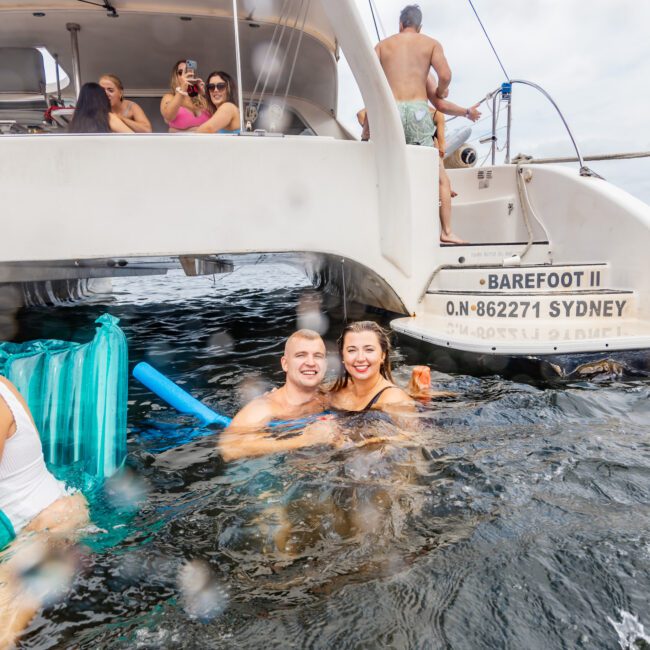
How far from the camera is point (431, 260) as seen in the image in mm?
5074

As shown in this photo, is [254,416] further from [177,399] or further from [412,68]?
[412,68]

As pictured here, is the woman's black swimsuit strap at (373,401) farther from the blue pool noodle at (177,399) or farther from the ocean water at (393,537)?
→ the blue pool noodle at (177,399)

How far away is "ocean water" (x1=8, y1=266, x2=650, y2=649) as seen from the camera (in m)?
1.57

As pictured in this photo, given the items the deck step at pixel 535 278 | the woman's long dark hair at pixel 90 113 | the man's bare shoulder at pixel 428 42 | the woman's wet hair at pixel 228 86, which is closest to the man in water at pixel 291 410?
the deck step at pixel 535 278

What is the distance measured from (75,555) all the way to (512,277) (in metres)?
3.99

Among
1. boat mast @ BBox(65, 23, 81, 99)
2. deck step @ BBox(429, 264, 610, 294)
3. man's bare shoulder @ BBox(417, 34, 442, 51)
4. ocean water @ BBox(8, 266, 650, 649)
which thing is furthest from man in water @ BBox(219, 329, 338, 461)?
boat mast @ BBox(65, 23, 81, 99)

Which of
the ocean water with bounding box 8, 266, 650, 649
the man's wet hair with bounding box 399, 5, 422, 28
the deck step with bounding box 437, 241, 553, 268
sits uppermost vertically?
the man's wet hair with bounding box 399, 5, 422, 28

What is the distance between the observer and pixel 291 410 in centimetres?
330

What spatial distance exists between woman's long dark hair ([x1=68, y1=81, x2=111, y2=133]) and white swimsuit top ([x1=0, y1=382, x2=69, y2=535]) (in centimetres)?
329

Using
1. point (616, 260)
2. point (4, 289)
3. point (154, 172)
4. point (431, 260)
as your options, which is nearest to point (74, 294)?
point (4, 289)

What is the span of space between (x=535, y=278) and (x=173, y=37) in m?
4.91

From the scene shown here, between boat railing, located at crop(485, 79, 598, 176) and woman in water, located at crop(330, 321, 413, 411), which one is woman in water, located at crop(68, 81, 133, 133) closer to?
woman in water, located at crop(330, 321, 413, 411)

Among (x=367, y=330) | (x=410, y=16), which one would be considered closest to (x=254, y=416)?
(x=367, y=330)

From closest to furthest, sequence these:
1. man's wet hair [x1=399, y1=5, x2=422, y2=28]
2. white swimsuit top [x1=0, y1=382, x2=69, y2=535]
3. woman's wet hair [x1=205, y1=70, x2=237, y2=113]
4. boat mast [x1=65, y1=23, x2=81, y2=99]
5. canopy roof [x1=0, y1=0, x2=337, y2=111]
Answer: white swimsuit top [x1=0, y1=382, x2=69, y2=535] < woman's wet hair [x1=205, y1=70, x2=237, y2=113] < man's wet hair [x1=399, y1=5, x2=422, y2=28] < boat mast [x1=65, y1=23, x2=81, y2=99] < canopy roof [x1=0, y1=0, x2=337, y2=111]
